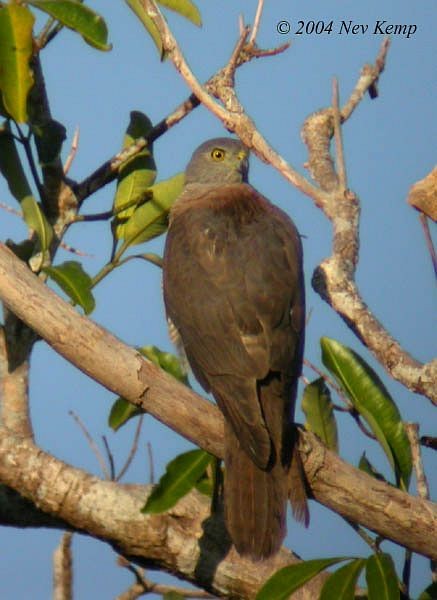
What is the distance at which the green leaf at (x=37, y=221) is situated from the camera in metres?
4.31

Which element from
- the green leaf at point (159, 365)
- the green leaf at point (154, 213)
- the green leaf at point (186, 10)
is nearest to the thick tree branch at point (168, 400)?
the green leaf at point (159, 365)

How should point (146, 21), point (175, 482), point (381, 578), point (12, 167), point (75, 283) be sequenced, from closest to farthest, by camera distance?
point (381, 578), point (175, 482), point (75, 283), point (12, 167), point (146, 21)

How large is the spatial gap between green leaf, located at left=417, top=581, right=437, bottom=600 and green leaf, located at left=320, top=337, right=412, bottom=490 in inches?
14.2

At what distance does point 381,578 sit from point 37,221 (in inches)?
71.9

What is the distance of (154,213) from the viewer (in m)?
4.75

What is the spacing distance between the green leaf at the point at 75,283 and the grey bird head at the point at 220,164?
5.46ft

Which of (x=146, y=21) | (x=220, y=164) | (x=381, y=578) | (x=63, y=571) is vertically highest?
(x=220, y=164)

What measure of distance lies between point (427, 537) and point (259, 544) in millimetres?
565

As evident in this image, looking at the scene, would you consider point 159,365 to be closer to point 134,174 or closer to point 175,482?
point 175,482

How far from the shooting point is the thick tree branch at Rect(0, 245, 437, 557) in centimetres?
350

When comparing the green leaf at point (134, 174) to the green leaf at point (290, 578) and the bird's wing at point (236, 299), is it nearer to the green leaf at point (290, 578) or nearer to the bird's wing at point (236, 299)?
the bird's wing at point (236, 299)

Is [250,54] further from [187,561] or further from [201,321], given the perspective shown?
[187,561]

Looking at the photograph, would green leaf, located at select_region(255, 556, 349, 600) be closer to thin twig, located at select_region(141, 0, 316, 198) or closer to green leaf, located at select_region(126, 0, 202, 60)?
thin twig, located at select_region(141, 0, 316, 198)

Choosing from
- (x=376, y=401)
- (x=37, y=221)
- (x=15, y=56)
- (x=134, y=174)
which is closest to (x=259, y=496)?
(x=376, y=401)
